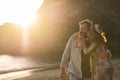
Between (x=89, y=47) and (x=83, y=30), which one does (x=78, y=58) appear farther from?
(x=83, y=30)

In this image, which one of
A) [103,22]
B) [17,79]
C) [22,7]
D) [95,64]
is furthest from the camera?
[103,22]

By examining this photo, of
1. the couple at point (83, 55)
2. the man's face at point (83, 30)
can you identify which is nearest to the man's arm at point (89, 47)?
the couple at point (83, 55)

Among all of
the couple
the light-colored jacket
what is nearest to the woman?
the couple

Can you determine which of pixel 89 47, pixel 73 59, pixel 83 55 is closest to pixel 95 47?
pixel 89 47

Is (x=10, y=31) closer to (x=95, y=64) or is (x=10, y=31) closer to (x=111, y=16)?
(x=111, y=16)

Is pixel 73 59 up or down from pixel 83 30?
down

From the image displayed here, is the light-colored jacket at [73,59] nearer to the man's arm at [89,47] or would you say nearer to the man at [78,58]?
the man at [78,58]

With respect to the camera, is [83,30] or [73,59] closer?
[83,30]

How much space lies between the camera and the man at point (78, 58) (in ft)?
20.5

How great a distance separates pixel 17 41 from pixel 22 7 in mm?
9630

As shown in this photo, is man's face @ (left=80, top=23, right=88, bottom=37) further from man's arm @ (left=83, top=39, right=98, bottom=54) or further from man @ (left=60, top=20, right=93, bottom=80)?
man's arm @ (left=83, top=39, right=98, bottom=54)

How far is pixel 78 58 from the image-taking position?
6301mm

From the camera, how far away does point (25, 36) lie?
32.5 metres

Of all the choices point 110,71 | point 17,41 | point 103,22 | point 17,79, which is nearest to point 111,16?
point 103,22
